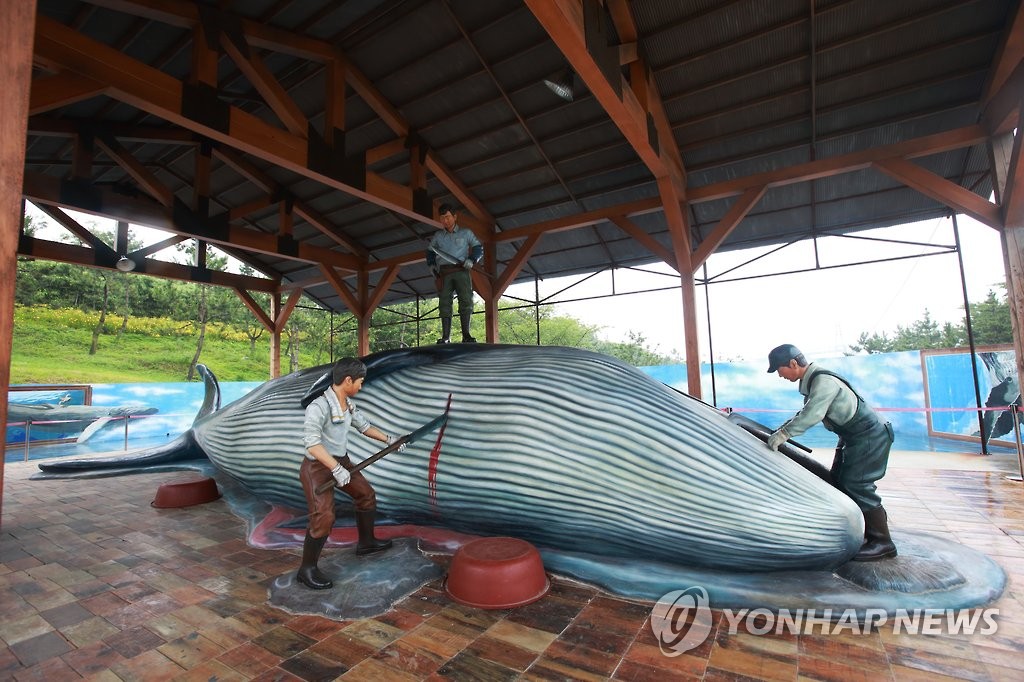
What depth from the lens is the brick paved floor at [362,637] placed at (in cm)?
185

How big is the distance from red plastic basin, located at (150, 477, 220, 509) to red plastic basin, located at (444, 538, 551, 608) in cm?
331

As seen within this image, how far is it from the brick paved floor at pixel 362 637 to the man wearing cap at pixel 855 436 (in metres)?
0.55

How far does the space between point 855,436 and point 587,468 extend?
1.61 meters

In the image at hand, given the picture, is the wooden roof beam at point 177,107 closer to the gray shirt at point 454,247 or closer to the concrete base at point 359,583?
the gray shirt at point 454,247

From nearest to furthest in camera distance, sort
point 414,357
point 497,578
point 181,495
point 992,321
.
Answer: point 497,578
point 414,357
point 181,495
point 992,321

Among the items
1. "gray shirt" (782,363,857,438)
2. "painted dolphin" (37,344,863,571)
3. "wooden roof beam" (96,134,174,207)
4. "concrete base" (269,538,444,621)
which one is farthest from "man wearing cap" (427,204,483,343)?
"wooden roof beam" (96,134,174,207)

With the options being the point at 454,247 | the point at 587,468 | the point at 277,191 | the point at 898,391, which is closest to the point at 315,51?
the point at 454,247

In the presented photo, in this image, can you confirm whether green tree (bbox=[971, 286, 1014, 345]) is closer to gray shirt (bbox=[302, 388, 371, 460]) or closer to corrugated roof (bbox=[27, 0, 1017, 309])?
corrugated roof (bbox=[27, 0, 1017, 309])

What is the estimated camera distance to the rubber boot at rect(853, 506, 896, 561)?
2.61 metres

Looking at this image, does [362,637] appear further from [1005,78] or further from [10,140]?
[1005,78]

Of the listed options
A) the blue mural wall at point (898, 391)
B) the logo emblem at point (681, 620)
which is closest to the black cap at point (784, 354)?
the logo emblem at point (681, 620)

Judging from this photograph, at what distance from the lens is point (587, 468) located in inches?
105

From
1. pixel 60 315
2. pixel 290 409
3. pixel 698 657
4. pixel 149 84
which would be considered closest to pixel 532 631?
pixel 698 657

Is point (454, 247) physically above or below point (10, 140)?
above
